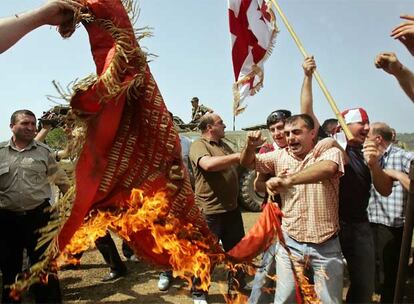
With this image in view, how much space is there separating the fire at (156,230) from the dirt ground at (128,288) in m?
2.20

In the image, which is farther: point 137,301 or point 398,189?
point 137,301

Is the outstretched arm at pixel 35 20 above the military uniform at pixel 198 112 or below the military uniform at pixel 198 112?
below

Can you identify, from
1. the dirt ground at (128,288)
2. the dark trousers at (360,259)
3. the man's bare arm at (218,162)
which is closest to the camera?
the dark trousers at (360,259)

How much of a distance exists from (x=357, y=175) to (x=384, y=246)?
961 mm

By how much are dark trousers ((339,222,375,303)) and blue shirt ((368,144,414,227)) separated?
0.60 meters

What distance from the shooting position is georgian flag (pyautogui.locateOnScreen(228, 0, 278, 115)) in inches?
167

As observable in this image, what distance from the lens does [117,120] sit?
2.45 m

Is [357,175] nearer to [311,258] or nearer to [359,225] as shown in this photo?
[359,225]

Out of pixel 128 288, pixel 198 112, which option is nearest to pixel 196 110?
pixel 198 112

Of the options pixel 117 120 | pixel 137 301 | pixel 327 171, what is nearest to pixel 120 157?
pixel 117 120

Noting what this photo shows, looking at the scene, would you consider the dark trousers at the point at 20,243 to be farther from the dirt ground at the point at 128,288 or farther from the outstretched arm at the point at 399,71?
the outstretched arm at the point at 399,71

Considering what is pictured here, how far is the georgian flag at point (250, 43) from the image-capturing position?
4.25 m

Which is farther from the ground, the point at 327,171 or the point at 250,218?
the point at 327,171

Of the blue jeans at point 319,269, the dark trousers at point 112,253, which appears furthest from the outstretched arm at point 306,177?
the dark trousers at point 112,253
